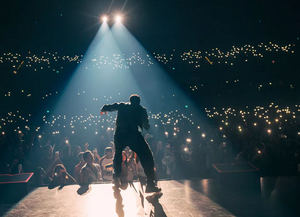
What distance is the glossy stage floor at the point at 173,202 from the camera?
300 cm

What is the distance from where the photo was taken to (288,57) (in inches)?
459

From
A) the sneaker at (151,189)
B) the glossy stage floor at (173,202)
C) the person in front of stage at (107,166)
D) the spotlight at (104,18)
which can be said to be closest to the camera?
the glossy stage floor at (173,202)

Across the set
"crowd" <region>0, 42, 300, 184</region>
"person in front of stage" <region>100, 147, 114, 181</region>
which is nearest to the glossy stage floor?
"person in front of stage" <region>100, 147, 114, 181</region>

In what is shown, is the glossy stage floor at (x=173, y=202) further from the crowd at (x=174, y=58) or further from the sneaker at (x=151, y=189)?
the crowd at (x=174, y=58)

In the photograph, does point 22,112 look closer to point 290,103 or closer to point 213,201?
point 213,201

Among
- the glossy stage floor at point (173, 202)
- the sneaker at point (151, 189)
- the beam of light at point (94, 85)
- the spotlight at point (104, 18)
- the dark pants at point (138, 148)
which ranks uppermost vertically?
the spotlight at point (104, 18)

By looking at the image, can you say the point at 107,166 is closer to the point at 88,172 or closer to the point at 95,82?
the point at 88,172

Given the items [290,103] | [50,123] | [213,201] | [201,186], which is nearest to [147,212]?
[213,201]

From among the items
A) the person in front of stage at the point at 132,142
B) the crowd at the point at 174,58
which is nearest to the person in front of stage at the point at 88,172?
the person in front of stage at the point at 132,142

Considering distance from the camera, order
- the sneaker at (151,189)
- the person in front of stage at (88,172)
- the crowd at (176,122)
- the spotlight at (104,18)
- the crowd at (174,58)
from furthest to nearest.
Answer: the spotlight at (104,18) → the crowd at (174,58) → the crowd at (176,122) → the person in front of stage at (88,172) → the sneaker at (151,189)

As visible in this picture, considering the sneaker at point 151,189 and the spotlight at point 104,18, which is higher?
the spotlight at point 104,18

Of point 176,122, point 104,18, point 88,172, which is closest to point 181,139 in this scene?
point 176,122

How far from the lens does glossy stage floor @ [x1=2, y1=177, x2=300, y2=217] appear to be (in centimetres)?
300

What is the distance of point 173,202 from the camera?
347cm
